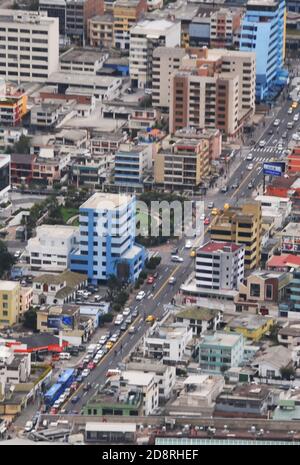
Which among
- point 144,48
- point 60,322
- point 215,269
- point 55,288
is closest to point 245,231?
point 215,269

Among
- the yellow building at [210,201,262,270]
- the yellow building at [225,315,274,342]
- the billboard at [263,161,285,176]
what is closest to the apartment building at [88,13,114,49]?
the billboard at [263,161,285,176]

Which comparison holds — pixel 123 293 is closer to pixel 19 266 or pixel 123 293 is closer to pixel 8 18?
pixel 19 266

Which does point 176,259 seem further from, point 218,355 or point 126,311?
point 218,355

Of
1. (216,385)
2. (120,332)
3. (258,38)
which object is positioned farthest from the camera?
(258,38)

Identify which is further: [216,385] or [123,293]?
[123,293]

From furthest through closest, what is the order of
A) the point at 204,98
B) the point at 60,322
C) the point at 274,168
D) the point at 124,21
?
the point at 124,21, the point at 204,98, the point at 274,168, the point at 60,322

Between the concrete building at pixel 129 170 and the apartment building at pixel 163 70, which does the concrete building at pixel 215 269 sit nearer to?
the concrete building at pixel 129 170

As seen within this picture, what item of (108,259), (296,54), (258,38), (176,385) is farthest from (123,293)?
(296,54)
